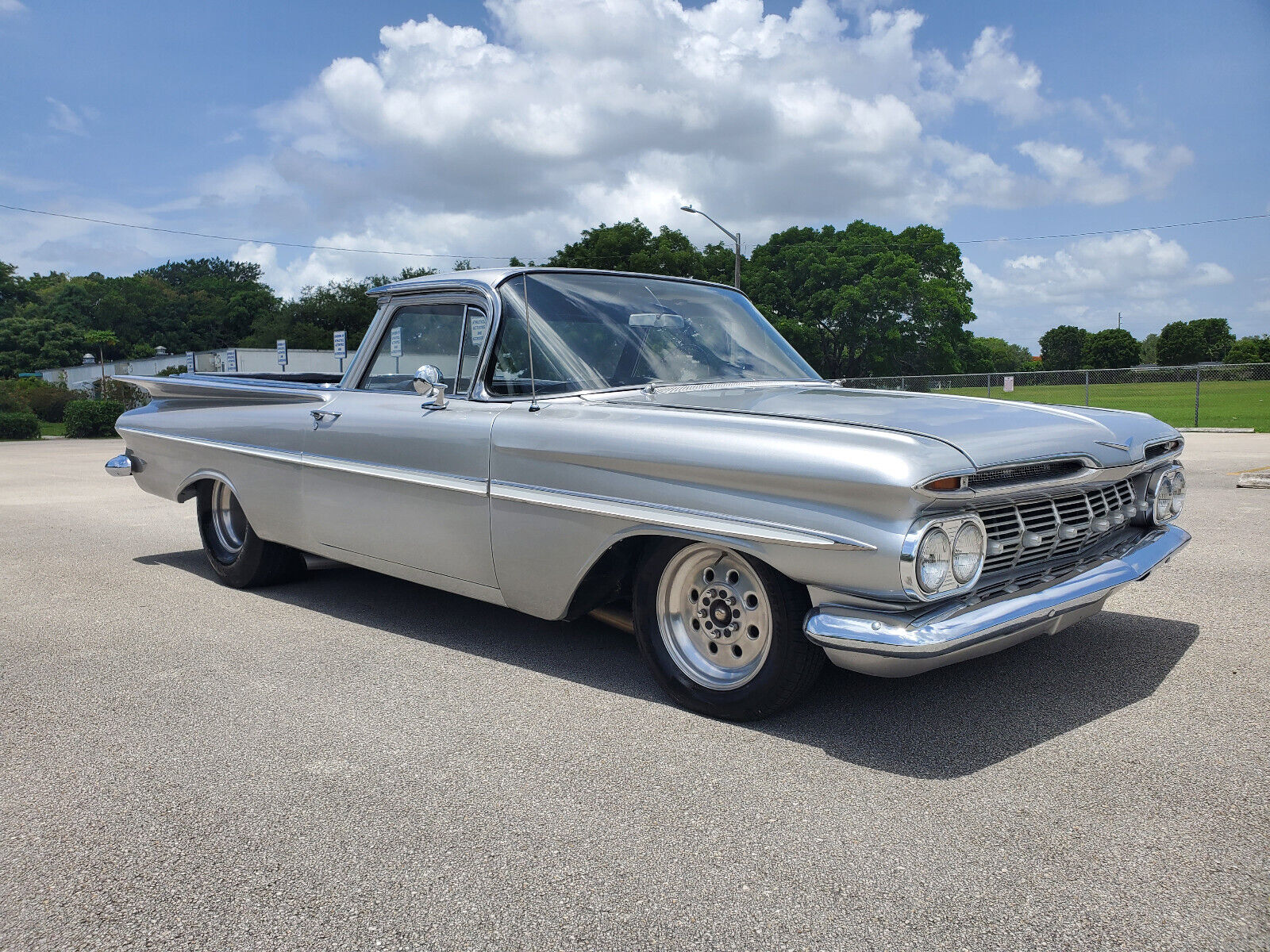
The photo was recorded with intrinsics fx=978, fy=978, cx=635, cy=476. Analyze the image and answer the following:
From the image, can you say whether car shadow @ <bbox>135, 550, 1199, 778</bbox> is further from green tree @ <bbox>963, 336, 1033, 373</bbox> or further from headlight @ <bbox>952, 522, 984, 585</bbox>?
green tree @ <bbox>963, 336, 1033, 373</bbox>

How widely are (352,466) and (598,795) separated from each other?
2262 mm

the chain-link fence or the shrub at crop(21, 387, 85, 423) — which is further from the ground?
the chain-link fence

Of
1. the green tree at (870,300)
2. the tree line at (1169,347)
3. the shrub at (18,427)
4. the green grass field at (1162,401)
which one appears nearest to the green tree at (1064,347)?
the tree line at (1169,347)

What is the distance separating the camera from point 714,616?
3.39 meters

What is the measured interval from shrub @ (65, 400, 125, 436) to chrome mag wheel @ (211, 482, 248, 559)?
21.6 meters

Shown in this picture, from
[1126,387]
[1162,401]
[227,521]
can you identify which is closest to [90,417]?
[227,521]

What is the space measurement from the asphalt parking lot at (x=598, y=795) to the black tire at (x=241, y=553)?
0.64m

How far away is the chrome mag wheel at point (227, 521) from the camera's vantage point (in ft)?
18.6

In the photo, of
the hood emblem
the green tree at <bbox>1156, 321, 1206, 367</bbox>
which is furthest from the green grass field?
the green tree at <bbox>1156, 321, 1206, 367</bbox>

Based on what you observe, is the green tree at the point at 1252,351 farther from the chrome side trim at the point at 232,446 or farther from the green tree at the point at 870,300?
the chrome side trim at the point at 232,446

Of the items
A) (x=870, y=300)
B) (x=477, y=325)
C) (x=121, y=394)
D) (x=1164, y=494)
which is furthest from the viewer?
(x=870, y=300)

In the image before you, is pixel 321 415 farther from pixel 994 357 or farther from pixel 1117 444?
pixel 994 357

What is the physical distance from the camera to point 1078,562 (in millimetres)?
3463

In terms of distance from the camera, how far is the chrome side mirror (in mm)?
4098
